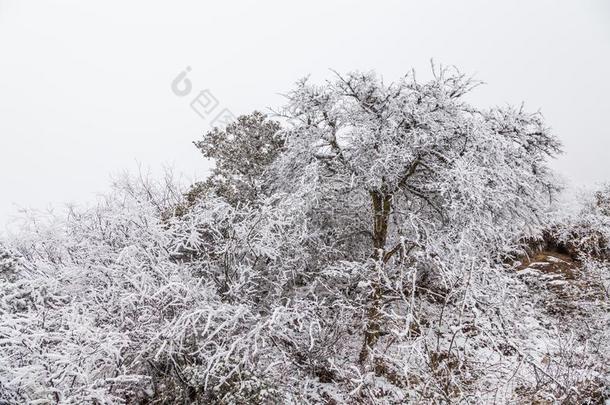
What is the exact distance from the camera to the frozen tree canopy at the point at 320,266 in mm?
6801

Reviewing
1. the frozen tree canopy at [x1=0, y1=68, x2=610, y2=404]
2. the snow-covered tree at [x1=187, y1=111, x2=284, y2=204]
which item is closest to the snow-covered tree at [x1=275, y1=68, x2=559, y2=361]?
the frozen tree canopy at [x1=0, y1=68, x2=610, y2=404]

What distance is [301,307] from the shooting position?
27.0 feet

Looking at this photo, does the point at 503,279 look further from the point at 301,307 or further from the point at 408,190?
the point at 301,307

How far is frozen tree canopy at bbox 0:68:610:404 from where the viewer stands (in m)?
6.80

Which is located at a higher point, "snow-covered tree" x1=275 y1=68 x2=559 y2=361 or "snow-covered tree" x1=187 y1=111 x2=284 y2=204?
"snow-covered tree" x1=187 y1=111 x2=284 y2=204

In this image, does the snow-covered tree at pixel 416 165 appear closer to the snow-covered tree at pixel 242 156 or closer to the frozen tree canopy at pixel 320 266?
the frozen tree canopy at pixel 320 266

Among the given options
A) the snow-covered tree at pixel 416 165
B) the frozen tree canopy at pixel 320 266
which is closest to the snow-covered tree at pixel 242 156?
the frozen tree canopy at pixel 320 266

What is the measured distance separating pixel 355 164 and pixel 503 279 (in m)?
4.32

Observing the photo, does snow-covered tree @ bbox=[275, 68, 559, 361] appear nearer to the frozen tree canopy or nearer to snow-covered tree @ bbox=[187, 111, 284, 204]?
the frozen tree canopy

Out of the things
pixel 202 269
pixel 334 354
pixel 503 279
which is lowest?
pixel 503 279

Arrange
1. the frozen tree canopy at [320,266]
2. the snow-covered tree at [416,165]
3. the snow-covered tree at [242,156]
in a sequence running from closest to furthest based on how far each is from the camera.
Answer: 1. the frozen tree canopy at [320,266]
2. the snow-covered tree at [416,165]
3. the snow-covered tree at [242,156]

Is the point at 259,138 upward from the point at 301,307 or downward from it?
upward

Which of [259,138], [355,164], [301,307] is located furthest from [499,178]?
[259,138]

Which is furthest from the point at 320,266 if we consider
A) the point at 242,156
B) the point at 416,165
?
the point at 242,156
